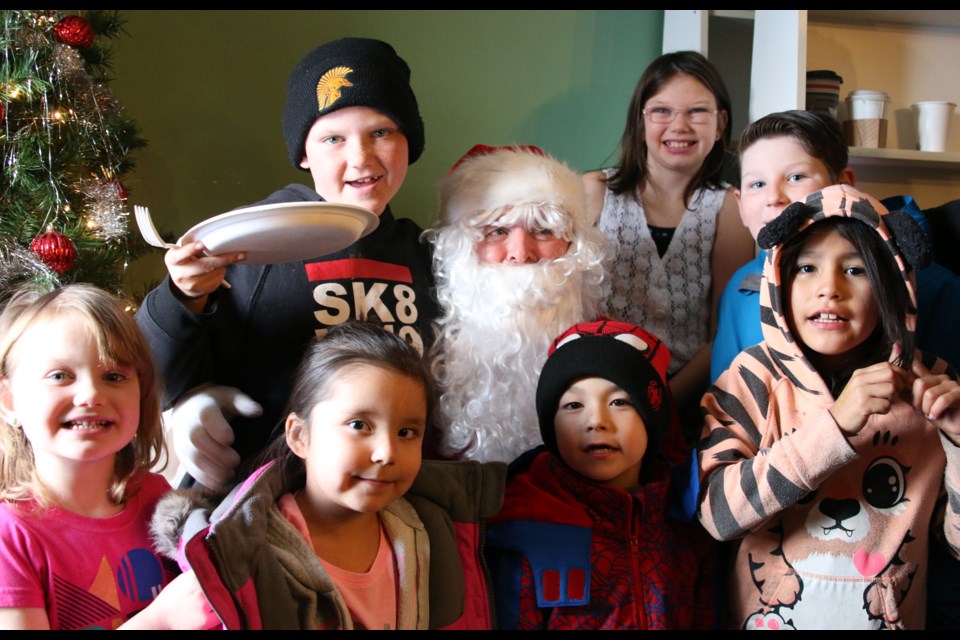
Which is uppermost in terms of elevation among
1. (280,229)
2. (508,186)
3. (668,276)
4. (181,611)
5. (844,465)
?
(508,186)

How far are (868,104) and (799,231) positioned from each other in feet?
4.47

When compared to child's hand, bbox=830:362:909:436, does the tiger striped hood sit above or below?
above

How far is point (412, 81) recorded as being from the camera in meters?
2.91

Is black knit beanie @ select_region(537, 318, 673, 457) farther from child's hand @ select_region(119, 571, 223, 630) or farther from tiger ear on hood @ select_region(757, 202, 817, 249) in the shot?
child's hand @ select_region(119, 571, 223, 630)

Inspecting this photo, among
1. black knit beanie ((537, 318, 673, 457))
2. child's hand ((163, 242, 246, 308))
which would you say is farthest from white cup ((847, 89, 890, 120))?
child's hand ((163, 242, 246, 308))

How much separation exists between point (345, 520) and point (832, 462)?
828mm

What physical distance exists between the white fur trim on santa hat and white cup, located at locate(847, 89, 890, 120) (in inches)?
45.7

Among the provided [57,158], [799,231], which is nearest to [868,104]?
[799,231]

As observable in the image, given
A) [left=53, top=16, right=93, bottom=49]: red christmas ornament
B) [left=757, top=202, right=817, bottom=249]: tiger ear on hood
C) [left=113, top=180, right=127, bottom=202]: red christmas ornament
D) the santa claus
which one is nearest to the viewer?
[left=757, top=202, right=817, bottom=249]: tiger ear on hood

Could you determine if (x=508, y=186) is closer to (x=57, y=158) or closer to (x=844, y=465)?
(x=844, y=465)

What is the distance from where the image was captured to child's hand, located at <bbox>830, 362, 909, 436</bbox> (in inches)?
60.2

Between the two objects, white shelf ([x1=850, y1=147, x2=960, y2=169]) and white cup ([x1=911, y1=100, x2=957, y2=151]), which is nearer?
white shelf ([x1=850, y1=147, x2=960, y2=169])
